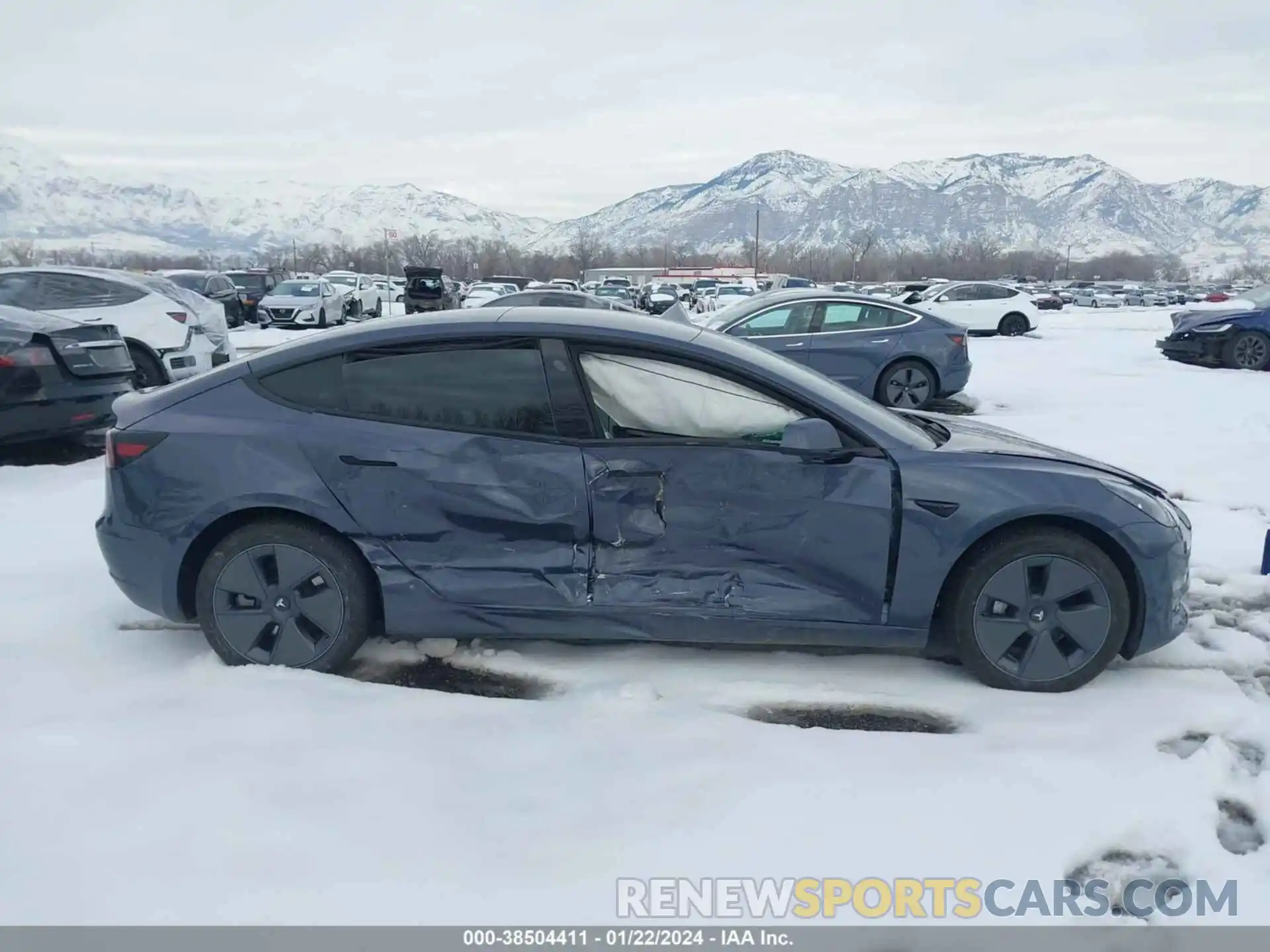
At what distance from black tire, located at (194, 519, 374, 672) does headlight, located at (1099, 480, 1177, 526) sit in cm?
298

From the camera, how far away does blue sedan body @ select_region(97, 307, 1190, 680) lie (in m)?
3.50

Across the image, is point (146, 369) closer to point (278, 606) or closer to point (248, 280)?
point (278, 606)

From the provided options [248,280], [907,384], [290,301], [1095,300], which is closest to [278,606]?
[907,384]

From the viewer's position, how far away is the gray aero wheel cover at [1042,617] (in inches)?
138

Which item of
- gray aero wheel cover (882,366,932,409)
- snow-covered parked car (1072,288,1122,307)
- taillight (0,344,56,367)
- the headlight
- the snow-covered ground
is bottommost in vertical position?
the snow-covered ground

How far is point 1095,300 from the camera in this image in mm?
56906

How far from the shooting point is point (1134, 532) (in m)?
3.52

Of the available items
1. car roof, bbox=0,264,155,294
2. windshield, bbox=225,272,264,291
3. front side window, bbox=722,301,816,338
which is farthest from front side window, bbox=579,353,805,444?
windshield, bbox=225,272,264,291

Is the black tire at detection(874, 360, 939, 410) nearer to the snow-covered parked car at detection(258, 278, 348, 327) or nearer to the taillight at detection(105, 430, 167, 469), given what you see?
the taillight at detection(105, 430, 167, 469)

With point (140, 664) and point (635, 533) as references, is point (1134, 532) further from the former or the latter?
point (140, 664)

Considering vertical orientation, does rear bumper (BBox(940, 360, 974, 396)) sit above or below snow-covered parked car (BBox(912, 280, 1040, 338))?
below

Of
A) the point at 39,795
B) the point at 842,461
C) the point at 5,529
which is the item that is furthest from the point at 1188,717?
the point at 5,529

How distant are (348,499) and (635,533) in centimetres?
113

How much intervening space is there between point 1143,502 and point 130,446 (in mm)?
4026
